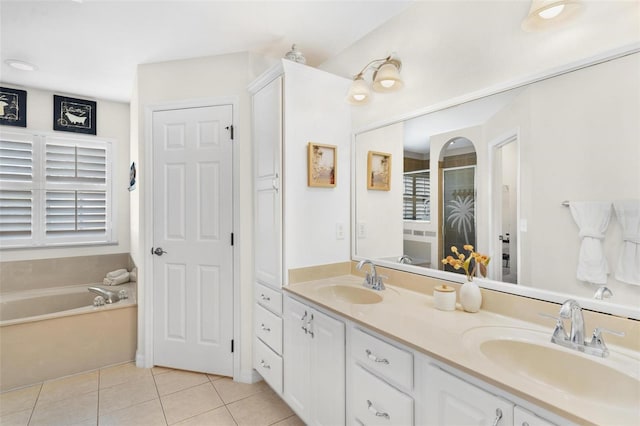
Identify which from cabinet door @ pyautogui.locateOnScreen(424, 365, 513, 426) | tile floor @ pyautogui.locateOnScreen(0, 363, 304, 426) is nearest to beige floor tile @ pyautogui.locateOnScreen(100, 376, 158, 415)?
tile floor @ pyautogui.locateOnScreen(0, 363, 304, 426)

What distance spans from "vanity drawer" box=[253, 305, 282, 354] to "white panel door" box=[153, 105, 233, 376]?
0.91 feet

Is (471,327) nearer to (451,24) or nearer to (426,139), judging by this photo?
(426,139)

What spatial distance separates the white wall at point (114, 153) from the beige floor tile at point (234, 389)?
2235mm

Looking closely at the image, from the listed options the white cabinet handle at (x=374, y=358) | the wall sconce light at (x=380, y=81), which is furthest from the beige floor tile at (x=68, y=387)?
the wall sconce light at (x=380, y=81)

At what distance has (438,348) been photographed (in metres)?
1.07

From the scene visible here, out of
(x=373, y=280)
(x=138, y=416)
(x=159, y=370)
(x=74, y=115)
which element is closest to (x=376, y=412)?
(x=373, y=280)

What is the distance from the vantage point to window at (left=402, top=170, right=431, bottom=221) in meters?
1.79

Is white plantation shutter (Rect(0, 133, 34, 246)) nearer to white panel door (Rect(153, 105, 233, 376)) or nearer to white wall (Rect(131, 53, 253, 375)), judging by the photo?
white wall (Rect(131, 53, 253, 375))

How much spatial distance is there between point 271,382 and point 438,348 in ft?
4.79

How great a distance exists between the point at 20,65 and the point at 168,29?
5.34 feet

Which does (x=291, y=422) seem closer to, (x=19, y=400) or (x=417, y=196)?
(x=417, y=196)

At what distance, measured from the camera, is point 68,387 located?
7.75 ft

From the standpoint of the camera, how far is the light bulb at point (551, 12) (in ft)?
3.80

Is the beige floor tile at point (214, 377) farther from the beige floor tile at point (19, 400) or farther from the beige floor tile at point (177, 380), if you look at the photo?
the beige floor tile at point (19, 400)
